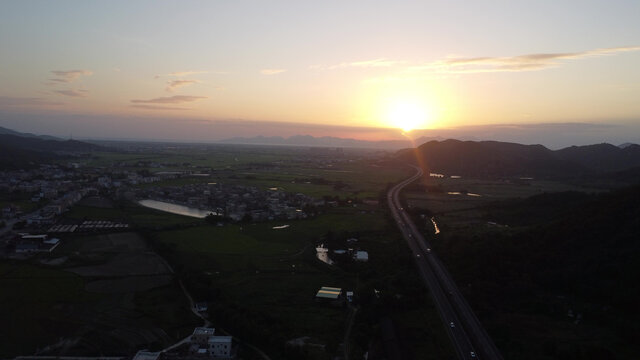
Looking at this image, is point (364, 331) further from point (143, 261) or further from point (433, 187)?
point (433, 187)

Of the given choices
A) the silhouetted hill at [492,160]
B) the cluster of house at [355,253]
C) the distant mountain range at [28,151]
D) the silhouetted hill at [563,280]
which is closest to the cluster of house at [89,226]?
the cluster of house at [355,253]

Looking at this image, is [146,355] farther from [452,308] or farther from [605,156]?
[605,156]

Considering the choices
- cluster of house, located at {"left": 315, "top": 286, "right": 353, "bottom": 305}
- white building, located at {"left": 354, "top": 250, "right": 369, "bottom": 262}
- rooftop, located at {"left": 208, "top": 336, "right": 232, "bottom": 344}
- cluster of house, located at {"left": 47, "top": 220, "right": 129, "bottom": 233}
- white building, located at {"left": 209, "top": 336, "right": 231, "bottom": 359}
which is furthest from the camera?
cluster of house, located at {"left": 47, "top": 220, "right": 129, "bottom": 233}

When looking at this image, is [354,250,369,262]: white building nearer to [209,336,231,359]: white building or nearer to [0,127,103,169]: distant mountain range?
[209,336,231,359]: white building

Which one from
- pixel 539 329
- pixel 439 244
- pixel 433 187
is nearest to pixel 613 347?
pixel 539 329

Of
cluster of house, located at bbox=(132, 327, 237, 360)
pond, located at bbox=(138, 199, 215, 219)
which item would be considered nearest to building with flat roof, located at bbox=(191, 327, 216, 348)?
cluster of house, located at bbox=(132, 327, 237, 360)

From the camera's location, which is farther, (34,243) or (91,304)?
(34,243)

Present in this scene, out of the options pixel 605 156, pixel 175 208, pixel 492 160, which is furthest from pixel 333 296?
pixel 605 156
